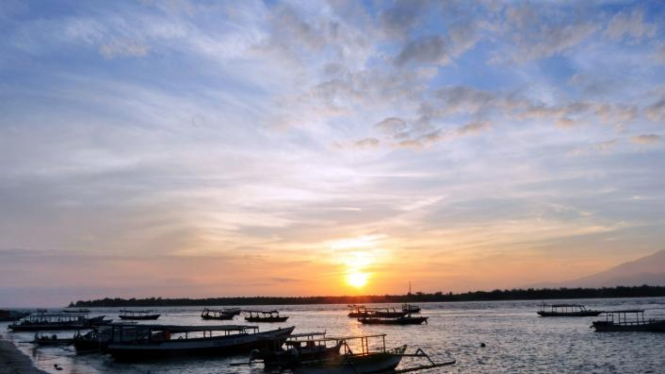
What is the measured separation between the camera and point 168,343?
1788 inches

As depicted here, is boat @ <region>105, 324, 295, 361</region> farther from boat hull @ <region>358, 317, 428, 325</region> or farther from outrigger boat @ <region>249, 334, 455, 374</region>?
boat hull @ <region>358, 317, 428, 325</region>

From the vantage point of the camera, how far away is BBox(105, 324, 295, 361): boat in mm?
44906

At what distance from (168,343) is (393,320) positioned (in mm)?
60307

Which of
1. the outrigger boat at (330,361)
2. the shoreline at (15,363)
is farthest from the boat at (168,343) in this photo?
the shoreline at (15,363)

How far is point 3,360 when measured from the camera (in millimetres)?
42188

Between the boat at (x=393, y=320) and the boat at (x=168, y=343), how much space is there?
52675 mm

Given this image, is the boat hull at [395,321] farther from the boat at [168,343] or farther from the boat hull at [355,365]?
the boat hull at [355,365]

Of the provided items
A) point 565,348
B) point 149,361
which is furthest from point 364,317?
point 149,361

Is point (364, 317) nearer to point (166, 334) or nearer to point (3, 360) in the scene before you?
point (166, 334)

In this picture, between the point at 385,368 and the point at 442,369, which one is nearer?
the point at 385,368

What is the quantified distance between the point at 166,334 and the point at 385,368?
827 inches

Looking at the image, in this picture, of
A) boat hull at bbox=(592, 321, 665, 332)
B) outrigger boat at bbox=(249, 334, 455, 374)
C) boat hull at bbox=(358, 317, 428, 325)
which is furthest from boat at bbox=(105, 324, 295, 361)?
boat hull at bbox=(358, 317, 428, 325)

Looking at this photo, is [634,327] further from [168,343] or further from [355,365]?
[168,343]

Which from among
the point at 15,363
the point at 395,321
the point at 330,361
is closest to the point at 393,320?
the point at 395,321
